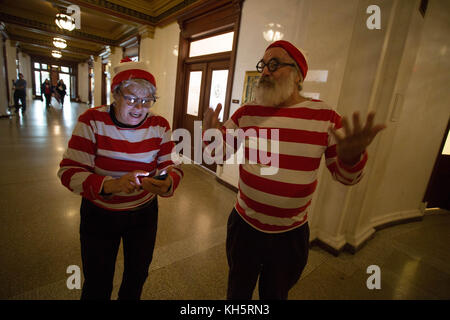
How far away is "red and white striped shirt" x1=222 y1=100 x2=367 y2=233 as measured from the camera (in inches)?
40.1

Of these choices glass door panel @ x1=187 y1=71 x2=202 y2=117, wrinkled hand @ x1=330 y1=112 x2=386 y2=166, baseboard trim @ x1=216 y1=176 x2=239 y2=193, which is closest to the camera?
wrinkled hand @ x1=330 y1=112 x2=386 y2=166

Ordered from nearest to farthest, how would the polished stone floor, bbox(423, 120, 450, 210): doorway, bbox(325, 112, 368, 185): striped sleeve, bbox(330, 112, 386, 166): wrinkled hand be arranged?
1. bbox(330, 112, 386, 166): wrinkled hand
2. bbox(325, 112, 368, 185): striped sleeve
3. the polished stone floor
4. bbox(423, 120, 450, 210): doorway

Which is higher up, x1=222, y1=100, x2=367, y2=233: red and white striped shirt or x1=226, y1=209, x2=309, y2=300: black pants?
x1=222, y1=100, x2=367, y2=233: red and white striped shirt

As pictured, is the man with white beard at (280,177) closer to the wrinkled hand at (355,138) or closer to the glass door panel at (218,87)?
the wrinkled hand at (355,138)

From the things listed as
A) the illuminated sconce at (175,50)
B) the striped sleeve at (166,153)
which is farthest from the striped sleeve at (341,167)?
the illuminated sconce at (175,50)

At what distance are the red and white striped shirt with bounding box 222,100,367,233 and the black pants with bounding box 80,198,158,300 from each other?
23.4 inches

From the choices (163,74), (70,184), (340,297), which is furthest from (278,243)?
(163,74)

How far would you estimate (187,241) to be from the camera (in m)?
2.31

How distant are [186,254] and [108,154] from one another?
141cm

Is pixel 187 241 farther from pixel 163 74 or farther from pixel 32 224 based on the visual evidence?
pixel 163 74

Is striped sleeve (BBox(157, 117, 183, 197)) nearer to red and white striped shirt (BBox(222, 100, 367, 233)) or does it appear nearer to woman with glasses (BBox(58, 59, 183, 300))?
woman with glasses (BBox(58, 59, 183, 300))

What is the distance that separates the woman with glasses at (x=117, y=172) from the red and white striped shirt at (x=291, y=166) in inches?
18.0

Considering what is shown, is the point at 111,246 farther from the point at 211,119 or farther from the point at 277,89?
the point at 277,89

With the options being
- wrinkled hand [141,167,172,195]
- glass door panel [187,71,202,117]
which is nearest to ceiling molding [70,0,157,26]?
glass door panel [187,71,202,117]
